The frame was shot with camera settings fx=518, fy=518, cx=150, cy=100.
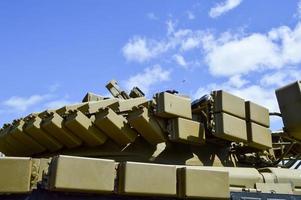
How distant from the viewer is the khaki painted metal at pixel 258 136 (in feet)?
28.0

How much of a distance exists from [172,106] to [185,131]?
1.40 feet

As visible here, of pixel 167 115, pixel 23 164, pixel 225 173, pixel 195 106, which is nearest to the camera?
pixel 23 164

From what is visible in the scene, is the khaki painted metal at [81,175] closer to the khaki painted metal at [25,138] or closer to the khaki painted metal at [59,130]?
the khaki painted metal at [59,130]

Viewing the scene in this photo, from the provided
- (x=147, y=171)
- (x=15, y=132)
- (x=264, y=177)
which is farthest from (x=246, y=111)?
(x=15, y=132)

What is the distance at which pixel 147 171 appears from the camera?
6023 mm

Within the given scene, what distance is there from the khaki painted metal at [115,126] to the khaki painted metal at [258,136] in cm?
198

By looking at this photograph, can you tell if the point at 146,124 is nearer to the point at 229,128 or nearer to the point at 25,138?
the point at 229,128

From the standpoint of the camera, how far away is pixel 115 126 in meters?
7.70

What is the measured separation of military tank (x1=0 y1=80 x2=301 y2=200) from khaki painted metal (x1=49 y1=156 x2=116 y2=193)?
0.02 metres

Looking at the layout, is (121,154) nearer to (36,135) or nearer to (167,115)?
(167,115)

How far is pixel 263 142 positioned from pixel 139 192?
348cm

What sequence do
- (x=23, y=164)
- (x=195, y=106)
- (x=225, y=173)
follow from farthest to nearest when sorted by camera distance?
1. (x=195, y=106)
2. (x=225, y=173)
3. (x=23, y=164)

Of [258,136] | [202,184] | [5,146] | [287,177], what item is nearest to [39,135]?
[5,146]

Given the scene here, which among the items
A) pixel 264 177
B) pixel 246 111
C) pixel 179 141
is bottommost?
pixel 264 177
